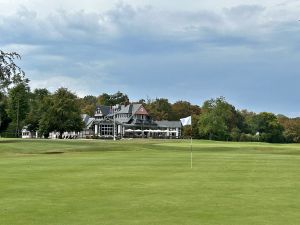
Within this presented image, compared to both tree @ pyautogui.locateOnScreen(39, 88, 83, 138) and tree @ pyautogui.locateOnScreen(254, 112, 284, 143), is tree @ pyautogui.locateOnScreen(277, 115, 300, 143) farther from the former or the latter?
tree @ pyautogui.locateOnScreen(39, 88, 83, 138)

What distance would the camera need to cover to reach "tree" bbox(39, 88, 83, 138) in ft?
412

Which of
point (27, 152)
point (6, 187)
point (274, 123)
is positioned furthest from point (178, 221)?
point (274, 123)

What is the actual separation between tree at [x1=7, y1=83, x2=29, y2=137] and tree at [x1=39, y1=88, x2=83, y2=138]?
21163 millimetres

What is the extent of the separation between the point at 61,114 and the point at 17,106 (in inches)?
Result: 1069

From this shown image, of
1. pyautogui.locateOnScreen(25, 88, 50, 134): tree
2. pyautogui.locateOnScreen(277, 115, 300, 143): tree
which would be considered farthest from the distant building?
pyautogui.locateOnScreen(277, 115, 300, 143): tree

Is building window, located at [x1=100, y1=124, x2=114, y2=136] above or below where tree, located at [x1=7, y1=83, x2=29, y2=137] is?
below

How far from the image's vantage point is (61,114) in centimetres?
12544

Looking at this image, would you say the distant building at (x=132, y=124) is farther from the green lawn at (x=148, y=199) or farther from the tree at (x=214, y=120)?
the green lawn at (x=148, y=199)

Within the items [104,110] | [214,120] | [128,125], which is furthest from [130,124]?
[214,120]

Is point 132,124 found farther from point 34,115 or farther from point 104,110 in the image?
point 34,115

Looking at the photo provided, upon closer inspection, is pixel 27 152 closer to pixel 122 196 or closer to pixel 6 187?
pixel 6 187

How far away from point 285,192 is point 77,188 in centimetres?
760

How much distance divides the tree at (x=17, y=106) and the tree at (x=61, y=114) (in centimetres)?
2116

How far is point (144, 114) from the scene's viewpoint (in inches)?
6934
